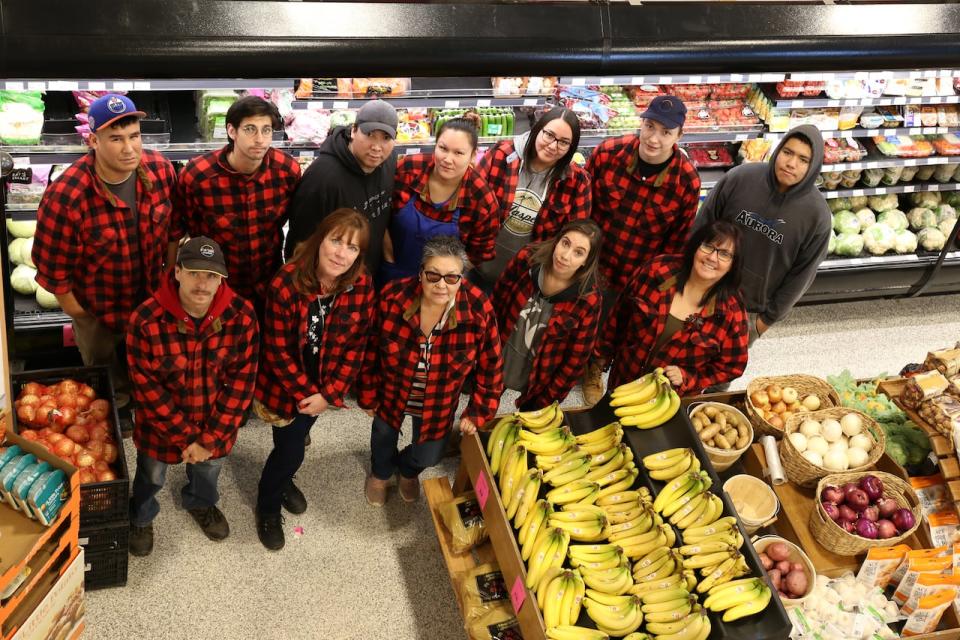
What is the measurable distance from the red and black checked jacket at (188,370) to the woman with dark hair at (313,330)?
0.12m

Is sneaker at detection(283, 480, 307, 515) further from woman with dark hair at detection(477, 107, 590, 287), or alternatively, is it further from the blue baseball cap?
the blue baseball cap

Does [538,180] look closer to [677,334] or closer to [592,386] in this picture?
[677,334]

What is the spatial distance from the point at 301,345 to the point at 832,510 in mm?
2431

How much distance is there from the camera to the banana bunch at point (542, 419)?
4301 millimetres

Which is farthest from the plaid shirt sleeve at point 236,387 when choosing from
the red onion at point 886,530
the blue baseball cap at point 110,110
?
the red onion at point 886,530

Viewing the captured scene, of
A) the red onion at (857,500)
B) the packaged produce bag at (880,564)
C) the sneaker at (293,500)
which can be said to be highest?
the red onion at (857,500)

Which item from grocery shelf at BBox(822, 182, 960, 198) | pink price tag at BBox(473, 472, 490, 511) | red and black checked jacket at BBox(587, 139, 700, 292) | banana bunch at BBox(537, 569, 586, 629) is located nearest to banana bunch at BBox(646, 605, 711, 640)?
banana bunch at BBox(537, 569, 586, 629)

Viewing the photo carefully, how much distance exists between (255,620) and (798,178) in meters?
3.33

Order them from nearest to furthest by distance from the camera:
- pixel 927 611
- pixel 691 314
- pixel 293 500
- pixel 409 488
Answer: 1. pixel 927 611
2. pixel 691 314
3. pixel 293 500
4. pixel 409 488

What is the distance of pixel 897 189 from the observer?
21.6ft

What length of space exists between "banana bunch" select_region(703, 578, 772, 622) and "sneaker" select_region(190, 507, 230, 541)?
2.20m

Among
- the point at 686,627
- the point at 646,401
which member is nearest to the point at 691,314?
the point at 646,401

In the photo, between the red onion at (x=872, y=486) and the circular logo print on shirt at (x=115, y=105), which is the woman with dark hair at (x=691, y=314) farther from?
the circular logo print on shirt at (x=115, y=105)

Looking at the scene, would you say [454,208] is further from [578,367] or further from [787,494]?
[787,494]
